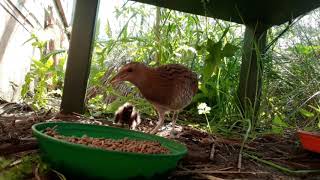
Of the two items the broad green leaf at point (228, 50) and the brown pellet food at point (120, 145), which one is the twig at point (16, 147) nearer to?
the brown pellet food at point (120, 145)

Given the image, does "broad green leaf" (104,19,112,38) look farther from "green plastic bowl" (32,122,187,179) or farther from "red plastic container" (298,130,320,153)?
"green plastic bowl" (32,122,187,179)

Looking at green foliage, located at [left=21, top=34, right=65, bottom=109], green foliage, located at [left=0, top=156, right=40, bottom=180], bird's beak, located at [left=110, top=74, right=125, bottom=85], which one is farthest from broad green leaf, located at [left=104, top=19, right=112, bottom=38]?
green foliage, located at [left=0, top=156, right=40, bottom=180]

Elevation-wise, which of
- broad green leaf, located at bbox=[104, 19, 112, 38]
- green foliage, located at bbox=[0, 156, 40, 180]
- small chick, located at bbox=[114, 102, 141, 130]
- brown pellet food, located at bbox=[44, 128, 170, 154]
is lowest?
green foliage, located at bbox=[0, 156, 40, 180]

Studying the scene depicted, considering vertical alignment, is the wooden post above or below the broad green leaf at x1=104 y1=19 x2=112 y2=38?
below

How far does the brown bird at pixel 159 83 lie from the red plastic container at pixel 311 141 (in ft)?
2.88

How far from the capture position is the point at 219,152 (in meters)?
2.21

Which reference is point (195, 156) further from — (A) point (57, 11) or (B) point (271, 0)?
(A) point (57, 11)

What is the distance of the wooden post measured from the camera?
3125mm

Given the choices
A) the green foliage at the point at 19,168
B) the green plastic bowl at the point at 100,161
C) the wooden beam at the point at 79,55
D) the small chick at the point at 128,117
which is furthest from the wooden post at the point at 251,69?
the green foliage at the point at 19,168

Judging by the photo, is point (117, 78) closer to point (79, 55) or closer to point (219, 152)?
point (79, 55)

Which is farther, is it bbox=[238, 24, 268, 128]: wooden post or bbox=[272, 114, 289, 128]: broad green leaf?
bbox=[238, 24, 268, 128]: wooden post

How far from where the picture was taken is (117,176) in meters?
1.42

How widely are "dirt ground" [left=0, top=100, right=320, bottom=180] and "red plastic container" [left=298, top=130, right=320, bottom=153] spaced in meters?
0.10

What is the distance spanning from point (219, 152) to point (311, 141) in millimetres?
479
